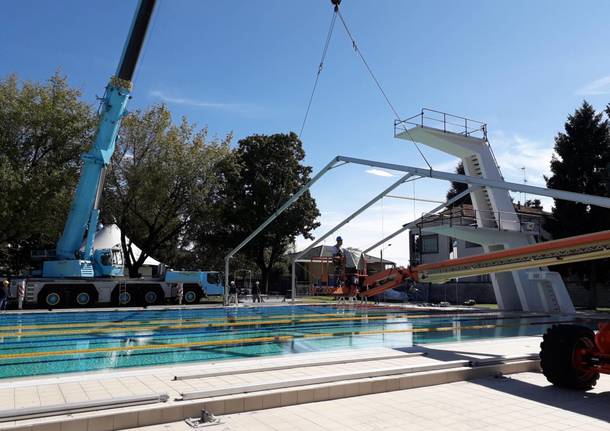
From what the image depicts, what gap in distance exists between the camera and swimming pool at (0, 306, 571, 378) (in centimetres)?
1009

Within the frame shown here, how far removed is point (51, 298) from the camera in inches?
973

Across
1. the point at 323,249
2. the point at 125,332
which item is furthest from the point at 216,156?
the point at 323,249

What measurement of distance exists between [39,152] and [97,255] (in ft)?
24.2

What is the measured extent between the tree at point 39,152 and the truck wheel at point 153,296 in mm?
6767

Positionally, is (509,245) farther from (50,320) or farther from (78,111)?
(78,111)

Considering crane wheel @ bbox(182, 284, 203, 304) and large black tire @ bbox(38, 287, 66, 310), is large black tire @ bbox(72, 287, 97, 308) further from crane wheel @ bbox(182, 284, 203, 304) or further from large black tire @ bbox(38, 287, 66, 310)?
crane wheel @ bbox(182, 284, 203, 304)

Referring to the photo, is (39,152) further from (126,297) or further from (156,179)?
(126,297)

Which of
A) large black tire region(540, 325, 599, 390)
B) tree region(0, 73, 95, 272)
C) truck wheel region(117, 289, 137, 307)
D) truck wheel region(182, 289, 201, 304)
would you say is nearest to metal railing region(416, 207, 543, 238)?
truck wheel region(182, 289, 201, 304)

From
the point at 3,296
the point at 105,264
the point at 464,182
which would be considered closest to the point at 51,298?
the point at 3,296

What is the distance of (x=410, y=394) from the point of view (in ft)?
24.0

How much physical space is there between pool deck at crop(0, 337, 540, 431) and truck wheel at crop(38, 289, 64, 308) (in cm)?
1904

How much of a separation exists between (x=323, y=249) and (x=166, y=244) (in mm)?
22633

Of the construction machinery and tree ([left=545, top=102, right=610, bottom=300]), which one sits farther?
tree ([left=545, top=102, right=610, bottom=300])

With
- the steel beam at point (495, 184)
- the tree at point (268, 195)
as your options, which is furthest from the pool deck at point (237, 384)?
the tree at point (268, 195)
